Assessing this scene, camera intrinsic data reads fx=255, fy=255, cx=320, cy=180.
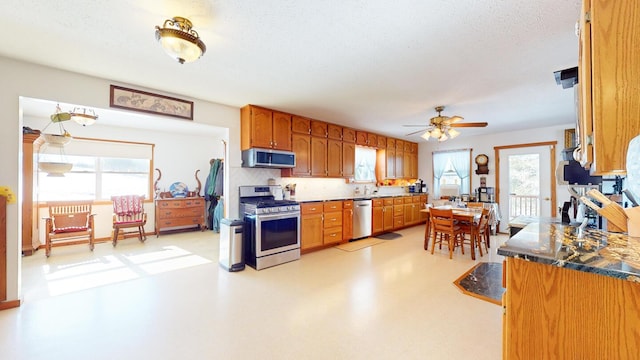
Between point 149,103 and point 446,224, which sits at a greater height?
point 149,103

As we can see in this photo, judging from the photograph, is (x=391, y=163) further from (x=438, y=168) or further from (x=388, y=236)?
(x=388, y=236)

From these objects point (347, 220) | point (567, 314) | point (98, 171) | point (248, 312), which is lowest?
point (248, 312)

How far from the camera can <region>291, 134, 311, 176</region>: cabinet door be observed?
442 centimetres

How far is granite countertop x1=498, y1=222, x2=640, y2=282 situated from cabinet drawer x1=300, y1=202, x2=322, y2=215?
3.02 m

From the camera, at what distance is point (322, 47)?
85.8 inches

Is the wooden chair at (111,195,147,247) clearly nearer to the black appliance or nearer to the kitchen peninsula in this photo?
the kitchen peninsula

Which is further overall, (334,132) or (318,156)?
(334,132)

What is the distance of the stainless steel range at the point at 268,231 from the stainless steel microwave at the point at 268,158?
474mm

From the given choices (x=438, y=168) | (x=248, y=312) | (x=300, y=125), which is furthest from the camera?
(x=438, y=168)

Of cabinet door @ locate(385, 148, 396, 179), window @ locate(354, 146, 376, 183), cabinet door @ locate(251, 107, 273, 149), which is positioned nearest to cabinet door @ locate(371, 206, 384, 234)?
window @ locate(354, 146, 376, 183)

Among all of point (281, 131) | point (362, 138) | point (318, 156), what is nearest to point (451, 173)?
point (362, 138)

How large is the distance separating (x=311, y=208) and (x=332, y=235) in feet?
2.34

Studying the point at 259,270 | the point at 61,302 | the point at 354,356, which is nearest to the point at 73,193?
the point at 61,302

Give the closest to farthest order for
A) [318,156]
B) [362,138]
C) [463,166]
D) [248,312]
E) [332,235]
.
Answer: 1. [248,312]
2. [332,235]
3. [318,156]
4. [362,138]
5. [463,166]
